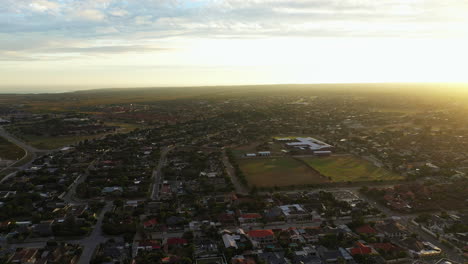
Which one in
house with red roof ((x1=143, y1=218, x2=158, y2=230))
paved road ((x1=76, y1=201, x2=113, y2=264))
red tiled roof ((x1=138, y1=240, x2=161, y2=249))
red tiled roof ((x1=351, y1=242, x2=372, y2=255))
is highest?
house with red roof ((x1=143, y1=218, x2=158, y2=230))

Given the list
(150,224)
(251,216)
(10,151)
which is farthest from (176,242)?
(10,151)

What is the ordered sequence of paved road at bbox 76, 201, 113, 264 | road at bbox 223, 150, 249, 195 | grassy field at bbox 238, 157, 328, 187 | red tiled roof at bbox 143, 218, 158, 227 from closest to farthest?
paved road at bbox 76, 201, 113, 264
red tiled roof at bbox 143, 218, 158, 227
road at bbox 223, 150, 249, 195
grassy field at bbox 238, 157, 328, 187

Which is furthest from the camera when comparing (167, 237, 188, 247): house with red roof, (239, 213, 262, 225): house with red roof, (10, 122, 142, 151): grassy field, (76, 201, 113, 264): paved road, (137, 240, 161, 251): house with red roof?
(10, 122, 142, 151): grassy field

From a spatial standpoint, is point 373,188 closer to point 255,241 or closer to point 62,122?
point 255,241

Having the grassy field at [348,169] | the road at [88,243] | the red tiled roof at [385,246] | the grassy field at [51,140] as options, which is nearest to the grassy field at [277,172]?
the grassy field at [348,169]

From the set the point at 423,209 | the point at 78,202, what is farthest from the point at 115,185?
the point at 423,209

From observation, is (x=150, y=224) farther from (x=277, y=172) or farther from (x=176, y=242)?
(x=277, y=172)

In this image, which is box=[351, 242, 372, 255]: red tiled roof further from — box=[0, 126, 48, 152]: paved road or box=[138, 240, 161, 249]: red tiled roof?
box=[0, 126, 48, 152]: paved road

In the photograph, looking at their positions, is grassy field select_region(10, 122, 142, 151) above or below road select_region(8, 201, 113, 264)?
above

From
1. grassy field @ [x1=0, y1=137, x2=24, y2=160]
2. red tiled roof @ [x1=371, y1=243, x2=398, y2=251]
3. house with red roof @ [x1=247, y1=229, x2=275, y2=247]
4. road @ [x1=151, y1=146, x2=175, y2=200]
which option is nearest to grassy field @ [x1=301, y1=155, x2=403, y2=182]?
red tiled roof @ [x1=371, y1=243, x2=398, y2=251]
